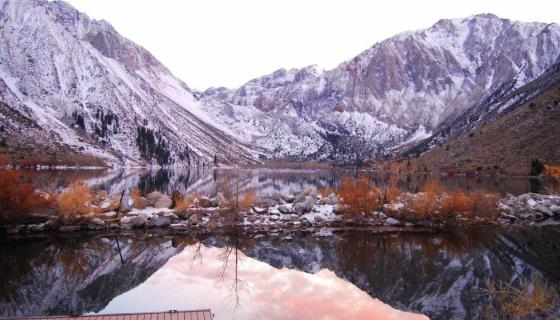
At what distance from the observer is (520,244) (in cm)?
3416

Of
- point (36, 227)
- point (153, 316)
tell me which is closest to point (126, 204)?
point (36, 227)

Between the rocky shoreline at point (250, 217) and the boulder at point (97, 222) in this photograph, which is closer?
the boulder at point (97, 222)

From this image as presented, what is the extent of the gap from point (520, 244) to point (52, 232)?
37235 millimetres

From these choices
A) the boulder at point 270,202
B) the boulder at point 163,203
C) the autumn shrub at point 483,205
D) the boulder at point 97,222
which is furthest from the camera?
the boulder at point 270,202

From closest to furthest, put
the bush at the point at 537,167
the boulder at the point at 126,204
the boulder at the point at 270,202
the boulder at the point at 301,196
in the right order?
the boulder at the point at 126,204, the boulder at the point at 270,202, the boulder at the point at 301,196, the bush at the point at 537,167

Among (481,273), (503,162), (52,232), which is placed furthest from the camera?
(503,162)

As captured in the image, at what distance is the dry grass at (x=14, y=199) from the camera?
32.5 m

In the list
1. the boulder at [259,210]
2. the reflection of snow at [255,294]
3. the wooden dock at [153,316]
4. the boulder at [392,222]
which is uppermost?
the wooden dock at [153,316]

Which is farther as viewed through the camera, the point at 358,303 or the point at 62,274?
the point at 62,274

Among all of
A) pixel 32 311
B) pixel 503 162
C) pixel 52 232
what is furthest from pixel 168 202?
pixel 503 162

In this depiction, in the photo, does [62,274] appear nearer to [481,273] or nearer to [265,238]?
[265,238]

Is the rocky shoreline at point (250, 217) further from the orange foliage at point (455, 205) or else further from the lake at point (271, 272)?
the lake at point (271, 272)

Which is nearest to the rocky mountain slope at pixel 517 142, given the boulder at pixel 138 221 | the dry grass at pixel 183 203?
the dry grass at pixel 183 203

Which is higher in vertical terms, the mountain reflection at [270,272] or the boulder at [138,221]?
the boulder at [138,221]
